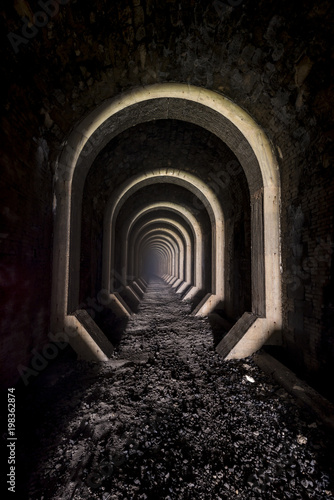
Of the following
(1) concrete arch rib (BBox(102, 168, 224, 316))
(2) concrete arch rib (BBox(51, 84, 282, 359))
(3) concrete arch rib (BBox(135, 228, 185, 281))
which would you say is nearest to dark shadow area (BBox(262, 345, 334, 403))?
(2) concrete arch rib (BBox(51, 84, 282, 359))

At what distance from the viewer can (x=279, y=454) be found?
235 cm

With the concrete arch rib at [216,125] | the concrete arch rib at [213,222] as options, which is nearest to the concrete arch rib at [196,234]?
the concrete arch rib at [213,222]

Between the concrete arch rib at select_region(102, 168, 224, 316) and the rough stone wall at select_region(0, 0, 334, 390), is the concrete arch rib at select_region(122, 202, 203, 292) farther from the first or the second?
the rough stone wall at select_region(0, 0, 334, 390)

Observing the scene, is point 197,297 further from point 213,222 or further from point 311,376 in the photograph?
point 311,376

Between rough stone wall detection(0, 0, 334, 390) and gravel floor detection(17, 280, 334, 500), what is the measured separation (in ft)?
3.00

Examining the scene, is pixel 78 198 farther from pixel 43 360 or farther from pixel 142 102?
pixel 43 360

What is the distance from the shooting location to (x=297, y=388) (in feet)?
10.7

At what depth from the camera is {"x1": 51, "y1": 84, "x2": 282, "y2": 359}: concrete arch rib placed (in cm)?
431

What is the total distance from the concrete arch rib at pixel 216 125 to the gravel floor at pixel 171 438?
1049mm

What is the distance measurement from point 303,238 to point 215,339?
329 centimetres

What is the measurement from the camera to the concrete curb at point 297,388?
2.75 metres

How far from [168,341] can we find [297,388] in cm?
312

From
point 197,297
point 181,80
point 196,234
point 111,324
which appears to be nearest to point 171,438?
point 111,324

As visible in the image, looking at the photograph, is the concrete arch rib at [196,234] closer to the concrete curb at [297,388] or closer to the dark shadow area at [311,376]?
the dark shadow area at [311,376]
